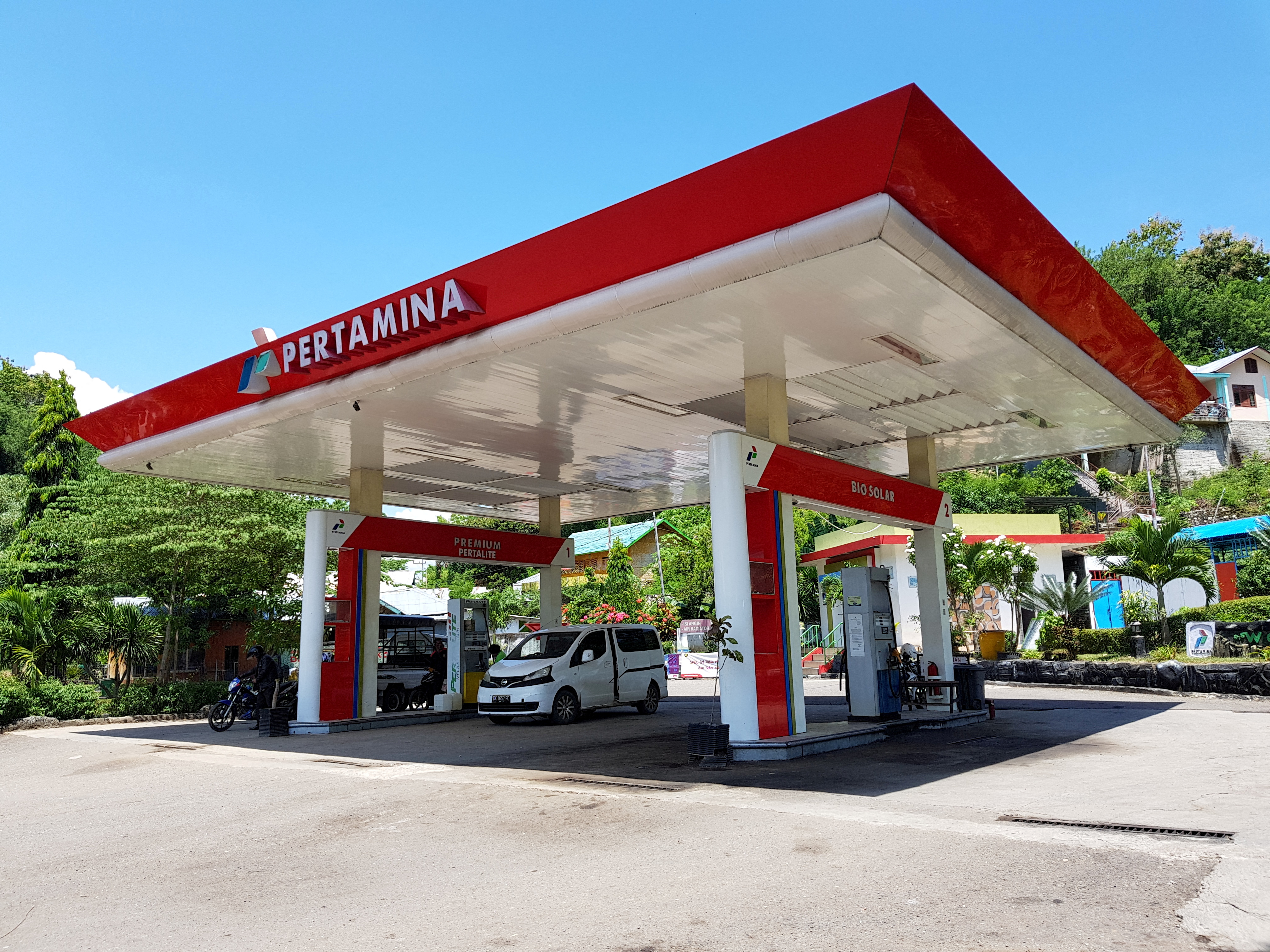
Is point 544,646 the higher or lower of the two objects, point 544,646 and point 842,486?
the lower

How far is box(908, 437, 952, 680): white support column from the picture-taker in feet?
45.1

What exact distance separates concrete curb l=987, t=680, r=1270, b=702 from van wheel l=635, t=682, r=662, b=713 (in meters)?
8.47

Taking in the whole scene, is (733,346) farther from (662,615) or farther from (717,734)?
(662,615)

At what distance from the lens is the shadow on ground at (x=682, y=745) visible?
8.74m

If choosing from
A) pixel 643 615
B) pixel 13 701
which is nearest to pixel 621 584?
pixel 643 615

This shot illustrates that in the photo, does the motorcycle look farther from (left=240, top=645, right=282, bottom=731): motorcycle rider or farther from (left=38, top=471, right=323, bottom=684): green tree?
(left=38, top=471, right=323, bottom=684): green tree

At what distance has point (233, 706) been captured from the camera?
15750 mm

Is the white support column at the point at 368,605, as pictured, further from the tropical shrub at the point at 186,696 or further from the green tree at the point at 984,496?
the green tree at the point at 984,496

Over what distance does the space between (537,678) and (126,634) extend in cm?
969

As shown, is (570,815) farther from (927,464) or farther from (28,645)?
(28,645)

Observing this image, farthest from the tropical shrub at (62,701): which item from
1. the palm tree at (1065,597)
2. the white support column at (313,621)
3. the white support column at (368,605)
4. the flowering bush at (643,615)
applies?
the palm tree at (1065,597)

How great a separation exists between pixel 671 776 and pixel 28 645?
1491 centimetres

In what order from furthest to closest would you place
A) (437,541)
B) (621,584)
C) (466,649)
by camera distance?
(621,584) → (466,649) → (437,541)

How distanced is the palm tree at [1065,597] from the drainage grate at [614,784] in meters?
16.1
